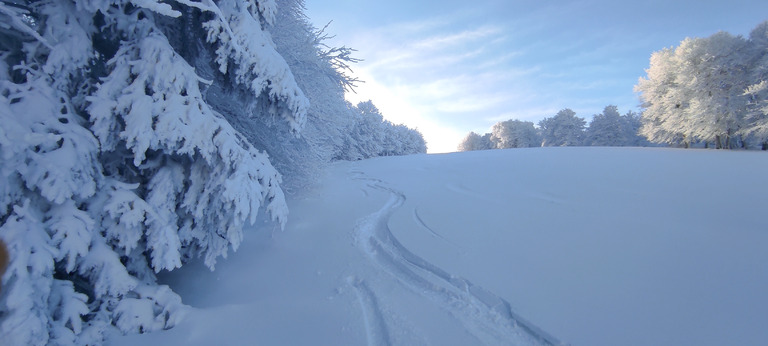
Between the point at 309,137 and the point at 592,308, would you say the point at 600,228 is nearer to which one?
the point at 592,308

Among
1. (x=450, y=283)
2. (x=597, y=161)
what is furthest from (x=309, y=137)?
(x=597, y=161)

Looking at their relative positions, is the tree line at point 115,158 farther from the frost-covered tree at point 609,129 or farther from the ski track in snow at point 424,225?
the frost-covered tree at point 609,129

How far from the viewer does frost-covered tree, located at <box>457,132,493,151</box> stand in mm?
52562

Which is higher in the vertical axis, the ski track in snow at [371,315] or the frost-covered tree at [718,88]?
the frost-covered tree at [718,88]

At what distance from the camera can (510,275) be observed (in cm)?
299

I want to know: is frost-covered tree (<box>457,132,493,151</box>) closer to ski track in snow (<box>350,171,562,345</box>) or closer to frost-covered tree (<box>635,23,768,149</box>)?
frost-covered tree (<box>635,23,768,149</box>)

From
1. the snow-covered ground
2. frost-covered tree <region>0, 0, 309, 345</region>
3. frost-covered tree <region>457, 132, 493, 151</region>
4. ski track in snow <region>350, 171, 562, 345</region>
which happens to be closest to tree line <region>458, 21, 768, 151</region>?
the snow-covered ground

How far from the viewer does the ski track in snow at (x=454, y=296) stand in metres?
2.29

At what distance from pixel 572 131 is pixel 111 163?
137 ft

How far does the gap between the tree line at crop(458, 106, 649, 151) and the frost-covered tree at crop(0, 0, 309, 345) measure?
3586cm

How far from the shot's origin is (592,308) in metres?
2.37

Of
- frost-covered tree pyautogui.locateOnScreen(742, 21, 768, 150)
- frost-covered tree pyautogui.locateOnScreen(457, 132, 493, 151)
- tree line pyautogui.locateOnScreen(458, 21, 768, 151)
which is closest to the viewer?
frost-covered tree pyautogui.locateOnScreen(742, 21, 768, 150)

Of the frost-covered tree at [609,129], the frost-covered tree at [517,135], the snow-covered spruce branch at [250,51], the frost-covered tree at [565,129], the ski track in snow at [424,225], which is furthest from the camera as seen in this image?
the frost-covered tree at [517,135]

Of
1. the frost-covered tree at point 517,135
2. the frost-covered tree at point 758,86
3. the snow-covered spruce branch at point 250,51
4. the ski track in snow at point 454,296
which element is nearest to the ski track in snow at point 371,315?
the ski track in snow at point 454,296
